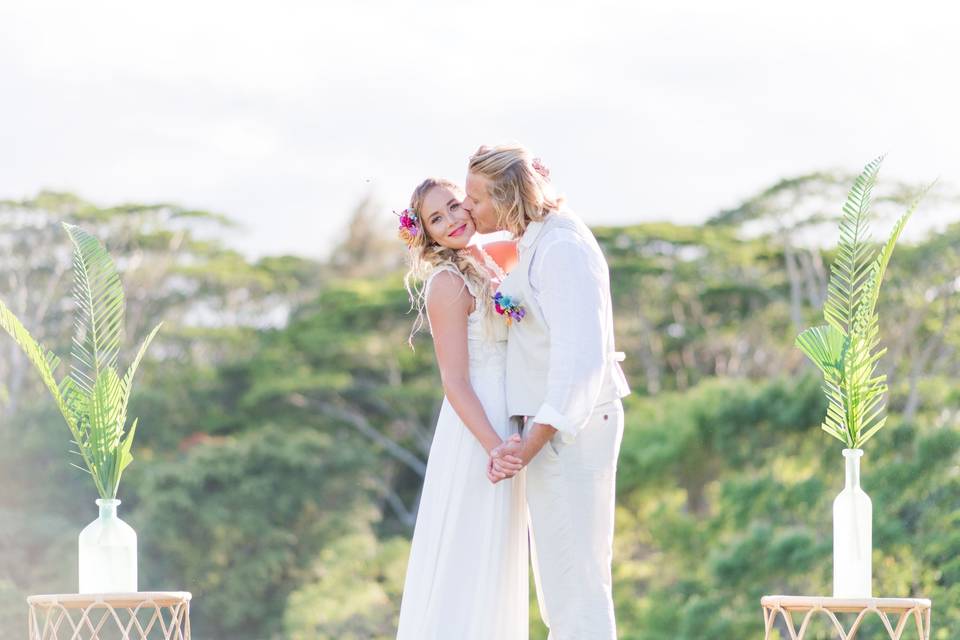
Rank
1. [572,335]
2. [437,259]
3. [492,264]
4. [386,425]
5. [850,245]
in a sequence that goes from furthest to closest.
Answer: [386,425], [850,245], [492,264], [437,259], [572,335]

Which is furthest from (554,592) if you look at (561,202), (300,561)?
(300,561)

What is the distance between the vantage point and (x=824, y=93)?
1702 centimetres

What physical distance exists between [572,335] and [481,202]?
0.31 m

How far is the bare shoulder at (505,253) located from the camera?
10.3ft

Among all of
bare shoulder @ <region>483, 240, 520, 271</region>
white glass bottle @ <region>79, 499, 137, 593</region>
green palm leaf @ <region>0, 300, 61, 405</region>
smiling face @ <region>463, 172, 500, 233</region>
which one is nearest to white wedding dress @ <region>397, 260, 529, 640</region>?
smiling face @ <region>463, 172, 500, 233</region>

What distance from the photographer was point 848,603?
307cm

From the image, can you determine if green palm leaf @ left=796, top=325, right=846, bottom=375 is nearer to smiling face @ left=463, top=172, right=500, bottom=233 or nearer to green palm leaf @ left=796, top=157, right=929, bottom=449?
green palm leaf @ left=796, top=157, right=929, bottom=449

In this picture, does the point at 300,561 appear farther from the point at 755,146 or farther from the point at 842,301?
the point at 842,301

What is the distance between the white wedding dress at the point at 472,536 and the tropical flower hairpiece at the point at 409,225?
4.7 inches

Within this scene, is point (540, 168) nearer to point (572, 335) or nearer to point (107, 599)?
point (572, 335)

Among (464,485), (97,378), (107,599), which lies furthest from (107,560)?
(464,485)

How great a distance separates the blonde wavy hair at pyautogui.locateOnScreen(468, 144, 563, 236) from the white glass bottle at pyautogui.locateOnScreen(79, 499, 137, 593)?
105 cm

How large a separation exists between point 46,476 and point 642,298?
6.37 meters

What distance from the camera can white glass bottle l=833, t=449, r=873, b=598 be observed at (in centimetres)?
317
